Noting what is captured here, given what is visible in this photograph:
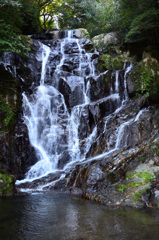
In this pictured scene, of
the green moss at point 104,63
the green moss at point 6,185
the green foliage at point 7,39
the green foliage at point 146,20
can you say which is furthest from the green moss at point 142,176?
the green moss at point 104,63

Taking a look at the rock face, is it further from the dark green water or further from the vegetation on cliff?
the vegetation on cliff

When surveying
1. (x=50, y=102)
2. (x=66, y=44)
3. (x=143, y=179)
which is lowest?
(x=143, y=179)

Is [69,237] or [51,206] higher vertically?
[69,237]

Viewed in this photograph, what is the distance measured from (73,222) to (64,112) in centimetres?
866

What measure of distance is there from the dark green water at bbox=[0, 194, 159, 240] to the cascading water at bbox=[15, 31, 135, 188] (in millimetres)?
3728

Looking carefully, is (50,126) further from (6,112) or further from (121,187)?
(121,187)

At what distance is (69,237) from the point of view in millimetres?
3514

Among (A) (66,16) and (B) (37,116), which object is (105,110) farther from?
(A) (66,16)

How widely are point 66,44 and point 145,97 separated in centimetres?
933

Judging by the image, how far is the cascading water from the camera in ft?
34.0

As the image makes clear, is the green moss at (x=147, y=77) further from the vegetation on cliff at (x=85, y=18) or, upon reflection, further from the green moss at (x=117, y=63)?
the vegetation on cliff at (x=85, y=18)

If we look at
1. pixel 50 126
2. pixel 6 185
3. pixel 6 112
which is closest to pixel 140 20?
pixel 50 126

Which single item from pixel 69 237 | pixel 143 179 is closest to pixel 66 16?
pixel 143 179

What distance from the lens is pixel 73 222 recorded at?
4223 millimetres
